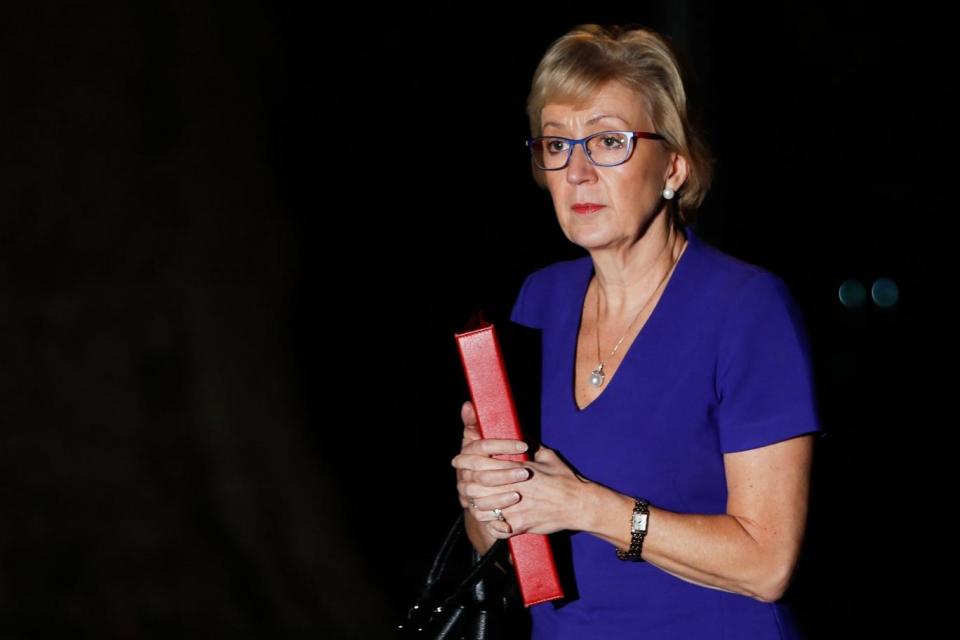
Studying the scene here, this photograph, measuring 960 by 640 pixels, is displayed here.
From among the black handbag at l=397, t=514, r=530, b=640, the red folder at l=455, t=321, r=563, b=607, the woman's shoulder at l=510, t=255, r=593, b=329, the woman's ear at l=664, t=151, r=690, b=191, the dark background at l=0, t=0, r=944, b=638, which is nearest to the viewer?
the dark background at l=0, t=0, r=944, b=638

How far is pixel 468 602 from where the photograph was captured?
160 cm

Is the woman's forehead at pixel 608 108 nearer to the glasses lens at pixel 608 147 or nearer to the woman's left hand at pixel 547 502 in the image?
the glasses lens at pixel 608 147

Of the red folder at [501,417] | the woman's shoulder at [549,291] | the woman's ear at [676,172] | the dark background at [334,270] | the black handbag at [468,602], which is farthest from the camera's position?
the woman's shoulder at [549,291]

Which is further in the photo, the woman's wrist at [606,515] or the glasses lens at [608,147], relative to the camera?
the glasses lens at [608,147]

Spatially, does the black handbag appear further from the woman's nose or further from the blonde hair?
the blonde hair

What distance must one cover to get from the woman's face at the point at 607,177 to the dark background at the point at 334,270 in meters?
0.16

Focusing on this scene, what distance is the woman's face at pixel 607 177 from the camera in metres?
1.58

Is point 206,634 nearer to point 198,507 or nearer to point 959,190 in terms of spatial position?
point 198,507

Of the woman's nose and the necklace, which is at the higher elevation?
the woman's nose

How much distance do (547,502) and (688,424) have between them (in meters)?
0.25

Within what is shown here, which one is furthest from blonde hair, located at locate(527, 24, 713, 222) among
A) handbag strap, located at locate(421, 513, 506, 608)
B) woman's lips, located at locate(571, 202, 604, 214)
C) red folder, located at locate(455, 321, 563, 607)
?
handbag strap, located at locate(421, 513, 506, 608)

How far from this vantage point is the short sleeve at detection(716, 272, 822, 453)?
55.4 inches

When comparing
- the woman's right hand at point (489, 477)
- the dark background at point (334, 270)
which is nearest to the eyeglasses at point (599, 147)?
the dark background at point (334, 270)

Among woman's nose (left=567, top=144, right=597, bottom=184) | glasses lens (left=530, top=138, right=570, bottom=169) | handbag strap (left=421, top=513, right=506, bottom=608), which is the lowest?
handbag strap (left=421, top=513, right=506, bottom=608)
